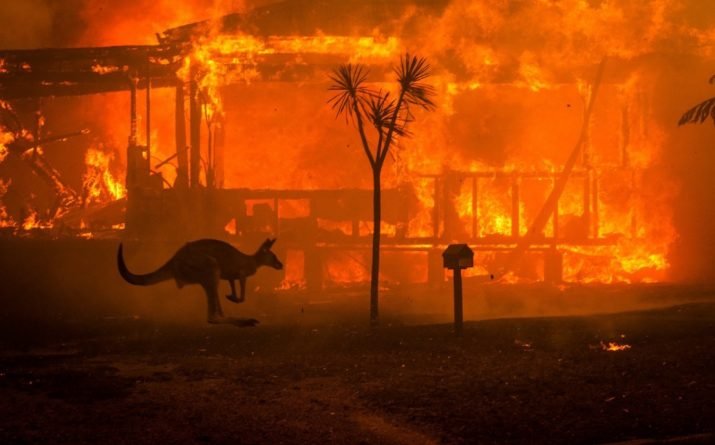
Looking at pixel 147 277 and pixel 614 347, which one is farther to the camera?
pixel 147 277

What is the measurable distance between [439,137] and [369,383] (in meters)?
13.9

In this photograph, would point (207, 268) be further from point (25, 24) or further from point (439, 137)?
point (25, 24)

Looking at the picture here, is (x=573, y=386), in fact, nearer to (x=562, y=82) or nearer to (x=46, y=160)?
(x=562, y=82)

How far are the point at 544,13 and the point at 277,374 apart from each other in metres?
14.2

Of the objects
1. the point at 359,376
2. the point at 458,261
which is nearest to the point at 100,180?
the point at 458,261

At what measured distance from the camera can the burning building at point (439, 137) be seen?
18.6 m

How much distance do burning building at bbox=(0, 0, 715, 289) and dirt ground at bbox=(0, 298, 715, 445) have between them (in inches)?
267

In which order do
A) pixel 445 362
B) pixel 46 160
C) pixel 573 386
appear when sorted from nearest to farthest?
pixel 573 386 < pixel 445 362 < pixel 46 160

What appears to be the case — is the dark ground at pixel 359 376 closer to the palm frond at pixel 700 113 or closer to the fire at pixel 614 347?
the fire at pixel 614 347

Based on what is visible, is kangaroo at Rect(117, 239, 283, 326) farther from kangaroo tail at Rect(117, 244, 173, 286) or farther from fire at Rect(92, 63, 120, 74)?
fire at Rect(92, 63, 120, 74)

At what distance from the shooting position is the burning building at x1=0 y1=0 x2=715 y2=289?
1858cm

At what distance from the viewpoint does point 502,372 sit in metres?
8.23

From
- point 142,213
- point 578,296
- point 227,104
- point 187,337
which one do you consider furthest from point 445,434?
point 227,104

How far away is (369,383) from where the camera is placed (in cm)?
798
